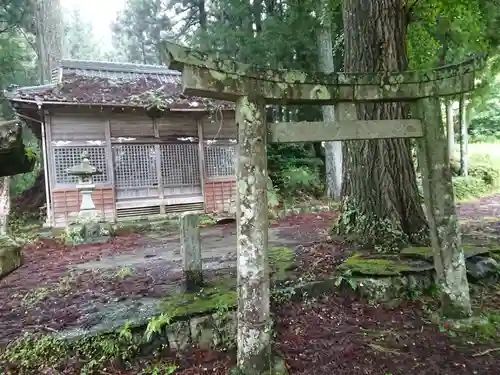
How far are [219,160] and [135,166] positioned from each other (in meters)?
2.78

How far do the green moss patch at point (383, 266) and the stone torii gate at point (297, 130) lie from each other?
78 centimetres

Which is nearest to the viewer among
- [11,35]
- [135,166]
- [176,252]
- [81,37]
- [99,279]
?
[99,279]

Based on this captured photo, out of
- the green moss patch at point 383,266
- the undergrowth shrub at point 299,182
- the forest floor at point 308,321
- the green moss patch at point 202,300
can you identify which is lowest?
the forest floor at point 308,321

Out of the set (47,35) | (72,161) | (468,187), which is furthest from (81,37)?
(468,187)

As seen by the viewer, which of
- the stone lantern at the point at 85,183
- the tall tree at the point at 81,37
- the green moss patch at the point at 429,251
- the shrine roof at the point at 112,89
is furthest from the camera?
the tall tree at the point at 81,37

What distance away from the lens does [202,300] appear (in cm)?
402

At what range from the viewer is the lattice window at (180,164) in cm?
1152

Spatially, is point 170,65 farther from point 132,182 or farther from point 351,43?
point 132,182

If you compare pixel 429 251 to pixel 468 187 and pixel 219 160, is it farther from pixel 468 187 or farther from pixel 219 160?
pixel 468 187

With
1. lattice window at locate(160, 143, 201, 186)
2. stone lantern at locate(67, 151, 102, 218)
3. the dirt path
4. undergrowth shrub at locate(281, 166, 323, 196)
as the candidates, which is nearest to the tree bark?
the dirt path

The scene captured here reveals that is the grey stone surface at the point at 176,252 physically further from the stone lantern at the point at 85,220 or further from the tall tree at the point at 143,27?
the tall tree at the point at 143,27

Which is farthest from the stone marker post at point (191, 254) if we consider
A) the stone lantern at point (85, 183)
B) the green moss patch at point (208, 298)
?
the stone lantern at point (85, 183)

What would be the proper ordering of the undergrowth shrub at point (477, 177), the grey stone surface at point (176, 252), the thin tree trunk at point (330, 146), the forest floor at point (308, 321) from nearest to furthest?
the forest floor at point (308, 321) → the grey stone surface at point (176, 252) → the thin tree trunk at point (330, 146) → the undergrowth shrub at point (477, 177)

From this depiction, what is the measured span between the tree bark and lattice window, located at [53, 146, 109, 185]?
787cm
